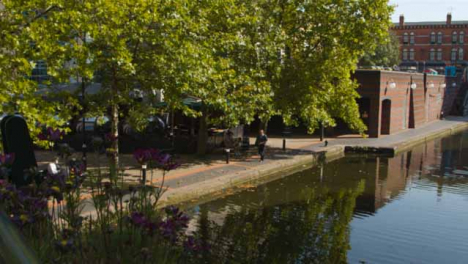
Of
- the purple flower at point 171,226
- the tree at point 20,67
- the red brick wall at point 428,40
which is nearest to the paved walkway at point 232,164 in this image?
the tree at point 20,67

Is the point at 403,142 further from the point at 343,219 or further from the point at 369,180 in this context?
the point at 343,219

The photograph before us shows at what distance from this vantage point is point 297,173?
21.3m

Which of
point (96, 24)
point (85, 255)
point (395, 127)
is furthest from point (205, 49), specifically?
point (395, 127)

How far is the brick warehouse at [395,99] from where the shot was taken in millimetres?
34406

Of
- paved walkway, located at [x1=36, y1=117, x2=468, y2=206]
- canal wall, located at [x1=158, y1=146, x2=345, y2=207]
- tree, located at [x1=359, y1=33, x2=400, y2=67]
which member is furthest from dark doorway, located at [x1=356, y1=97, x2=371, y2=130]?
tree, located at [x1=359, y1=33, x2=400, y2=67]

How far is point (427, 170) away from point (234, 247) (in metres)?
15.2

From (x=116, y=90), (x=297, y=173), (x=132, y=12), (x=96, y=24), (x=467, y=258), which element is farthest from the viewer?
(x=297, y=173)

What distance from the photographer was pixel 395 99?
37.5m

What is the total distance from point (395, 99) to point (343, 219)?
2567 cm

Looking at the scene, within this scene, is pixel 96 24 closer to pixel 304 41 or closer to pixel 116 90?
pixel 116 90

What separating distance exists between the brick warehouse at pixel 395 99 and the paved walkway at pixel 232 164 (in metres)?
2.63

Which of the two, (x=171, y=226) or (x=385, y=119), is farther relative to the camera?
(x=385, y=119)

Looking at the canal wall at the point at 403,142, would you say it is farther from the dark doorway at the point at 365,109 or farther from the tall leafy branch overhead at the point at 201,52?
the tall leafy branch overhead at the point at 201,52

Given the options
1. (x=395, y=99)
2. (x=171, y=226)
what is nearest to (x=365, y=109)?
(x=395, y=99)
